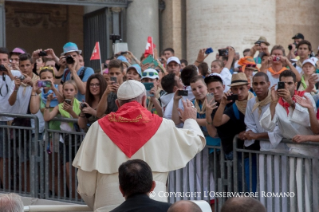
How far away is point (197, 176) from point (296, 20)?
959cm

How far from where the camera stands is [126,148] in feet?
19.6

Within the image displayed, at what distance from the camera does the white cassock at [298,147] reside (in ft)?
22.4

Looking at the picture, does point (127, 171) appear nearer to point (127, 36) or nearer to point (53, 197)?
point (53, 197)

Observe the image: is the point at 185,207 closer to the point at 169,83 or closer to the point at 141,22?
the point at 169,83

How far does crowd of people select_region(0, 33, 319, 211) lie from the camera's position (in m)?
6.74

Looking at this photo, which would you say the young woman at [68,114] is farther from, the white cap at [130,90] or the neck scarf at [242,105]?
the white cap at [130,90]

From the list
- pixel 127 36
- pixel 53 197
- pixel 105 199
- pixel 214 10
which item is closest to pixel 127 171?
pixel 105 199

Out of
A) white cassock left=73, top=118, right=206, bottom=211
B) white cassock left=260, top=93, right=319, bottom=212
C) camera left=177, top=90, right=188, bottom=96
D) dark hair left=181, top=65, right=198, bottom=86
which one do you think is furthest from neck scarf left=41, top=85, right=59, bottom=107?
white cassock left=73, top=118, right=206, bottom=211

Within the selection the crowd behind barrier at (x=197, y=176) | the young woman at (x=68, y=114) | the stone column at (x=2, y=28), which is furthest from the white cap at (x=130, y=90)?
the stone column at (x=2, y=28)

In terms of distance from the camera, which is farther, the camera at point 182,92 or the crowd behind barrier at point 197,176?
the camera at point 182,92

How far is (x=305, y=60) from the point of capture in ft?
33.4

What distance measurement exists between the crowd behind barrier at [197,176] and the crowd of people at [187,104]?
0.10 ft

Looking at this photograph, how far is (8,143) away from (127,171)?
4715mm

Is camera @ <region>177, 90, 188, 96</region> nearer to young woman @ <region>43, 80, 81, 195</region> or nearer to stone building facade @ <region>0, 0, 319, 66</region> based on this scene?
young woman @ <region>43, 80, 81, 195</region>
